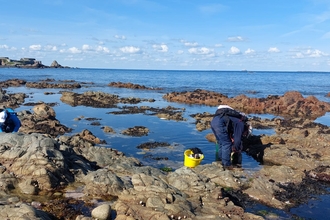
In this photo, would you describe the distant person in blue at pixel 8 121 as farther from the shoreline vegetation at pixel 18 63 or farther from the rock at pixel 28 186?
the shoreline vegetation at pixel 18 63

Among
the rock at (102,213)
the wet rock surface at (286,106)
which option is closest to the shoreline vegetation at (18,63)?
the wet rock surface at (286,106)

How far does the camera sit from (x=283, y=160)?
13391 mm

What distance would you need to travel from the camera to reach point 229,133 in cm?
1334

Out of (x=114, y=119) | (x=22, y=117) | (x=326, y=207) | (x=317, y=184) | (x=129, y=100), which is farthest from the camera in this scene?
(x=129, y=100)

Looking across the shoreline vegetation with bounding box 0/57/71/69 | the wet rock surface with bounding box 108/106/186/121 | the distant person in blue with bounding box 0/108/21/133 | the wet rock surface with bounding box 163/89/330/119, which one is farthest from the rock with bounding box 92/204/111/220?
the shoreline vegetation with bounding box 0/57/71/69

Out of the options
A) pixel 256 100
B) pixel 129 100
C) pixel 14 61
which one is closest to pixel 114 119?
pixel 129 100

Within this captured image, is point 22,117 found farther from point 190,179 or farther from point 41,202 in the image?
point 190,179

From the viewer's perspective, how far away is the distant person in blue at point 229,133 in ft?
41.6

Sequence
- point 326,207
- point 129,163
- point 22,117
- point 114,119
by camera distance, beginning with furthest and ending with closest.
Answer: point 114,119, point 22,117, point 129,163, point 326,207

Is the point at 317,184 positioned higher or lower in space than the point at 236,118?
lower

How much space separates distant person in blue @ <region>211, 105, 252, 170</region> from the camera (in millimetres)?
12672

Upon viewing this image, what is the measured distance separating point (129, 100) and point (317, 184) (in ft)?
88.7

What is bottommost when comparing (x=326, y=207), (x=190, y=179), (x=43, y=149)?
(x=326, y=207)

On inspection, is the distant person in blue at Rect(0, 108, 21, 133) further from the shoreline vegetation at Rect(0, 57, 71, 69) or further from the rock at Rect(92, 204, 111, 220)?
the shoreline vegetation at Rect(0, 57, 71, 69)
